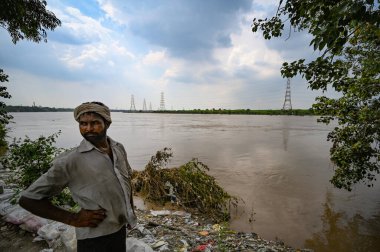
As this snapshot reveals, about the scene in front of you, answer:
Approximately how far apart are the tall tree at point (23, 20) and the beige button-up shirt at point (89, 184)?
4.34m

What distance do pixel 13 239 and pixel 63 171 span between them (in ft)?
11.4

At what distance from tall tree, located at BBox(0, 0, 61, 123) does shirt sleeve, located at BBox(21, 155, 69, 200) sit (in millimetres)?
4314

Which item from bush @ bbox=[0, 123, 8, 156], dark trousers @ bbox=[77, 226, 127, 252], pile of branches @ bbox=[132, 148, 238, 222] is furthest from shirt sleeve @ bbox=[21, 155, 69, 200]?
bush @ bbox=[0, 123, 8, 156]

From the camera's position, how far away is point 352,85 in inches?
199

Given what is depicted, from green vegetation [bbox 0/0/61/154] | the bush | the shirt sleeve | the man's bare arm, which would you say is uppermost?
green vegetation [bbox 0/0/61/154]

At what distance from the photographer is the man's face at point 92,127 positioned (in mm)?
1941

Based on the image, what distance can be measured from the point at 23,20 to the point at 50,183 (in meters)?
5.90

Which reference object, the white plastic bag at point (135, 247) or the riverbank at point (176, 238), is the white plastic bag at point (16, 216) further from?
the white plastic bag at point (135, 247)

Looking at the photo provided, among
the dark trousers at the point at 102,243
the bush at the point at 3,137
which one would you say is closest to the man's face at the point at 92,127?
the dark trousers at the point at 102,243

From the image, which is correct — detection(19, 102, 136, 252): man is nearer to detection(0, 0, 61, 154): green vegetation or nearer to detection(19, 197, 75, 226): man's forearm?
detection(19, 197, 75, 226): man's forearm

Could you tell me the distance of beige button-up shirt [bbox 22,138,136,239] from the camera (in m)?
1.73

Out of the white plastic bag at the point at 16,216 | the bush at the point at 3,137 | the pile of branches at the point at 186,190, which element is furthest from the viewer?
the bush at the point at 3,137

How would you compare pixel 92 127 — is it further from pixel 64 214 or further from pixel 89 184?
pixel 64 214

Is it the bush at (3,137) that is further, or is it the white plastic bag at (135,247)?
the bush at (3,137)
